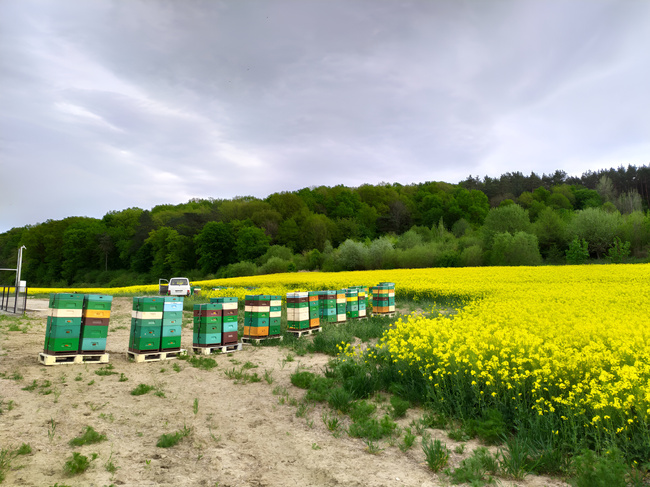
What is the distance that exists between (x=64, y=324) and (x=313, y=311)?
23.5ft

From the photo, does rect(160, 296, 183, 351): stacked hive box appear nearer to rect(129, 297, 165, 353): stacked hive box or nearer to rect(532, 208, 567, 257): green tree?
rect(129, 297, 165, 353): stacked hive box

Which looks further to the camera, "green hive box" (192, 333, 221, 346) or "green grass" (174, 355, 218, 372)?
"green hive box" (192, 333, 221, 346)

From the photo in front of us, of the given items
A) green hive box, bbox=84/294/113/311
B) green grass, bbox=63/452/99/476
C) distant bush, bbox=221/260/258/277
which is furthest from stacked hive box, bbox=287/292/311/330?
distant bush, bbox=221/260/258/277

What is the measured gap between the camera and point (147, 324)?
930cm

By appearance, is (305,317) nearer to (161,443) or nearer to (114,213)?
(161,443)

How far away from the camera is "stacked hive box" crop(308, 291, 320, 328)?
512 inches

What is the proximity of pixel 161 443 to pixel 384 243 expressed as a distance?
146ft

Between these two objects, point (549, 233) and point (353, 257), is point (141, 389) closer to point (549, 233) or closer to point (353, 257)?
point (353, 257)

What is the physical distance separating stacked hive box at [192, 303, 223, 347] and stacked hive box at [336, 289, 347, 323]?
512 centimetres

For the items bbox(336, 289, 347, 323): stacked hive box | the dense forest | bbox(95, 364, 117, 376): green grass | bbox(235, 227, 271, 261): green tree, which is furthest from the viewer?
bbox(235, 227, 271, 261): green tree

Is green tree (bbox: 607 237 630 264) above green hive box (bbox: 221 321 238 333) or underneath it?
above

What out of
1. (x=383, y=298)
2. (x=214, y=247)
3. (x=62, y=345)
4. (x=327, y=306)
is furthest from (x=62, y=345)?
(x=214, y=247)

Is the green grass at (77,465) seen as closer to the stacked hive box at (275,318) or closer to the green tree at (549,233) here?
the stacked hive box at (275,318)

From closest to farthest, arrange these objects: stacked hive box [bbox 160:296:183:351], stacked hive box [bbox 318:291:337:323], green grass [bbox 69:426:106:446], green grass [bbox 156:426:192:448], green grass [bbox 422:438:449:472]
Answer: green grass [bbox 422:438:449:472]
green grass [bbox 69:426:106:446]
green grass [bbox 156:426:192:448]
stacked hive box [bbox 160:296:183:351]
stacked hive box [bbox 318:291:337:323]
